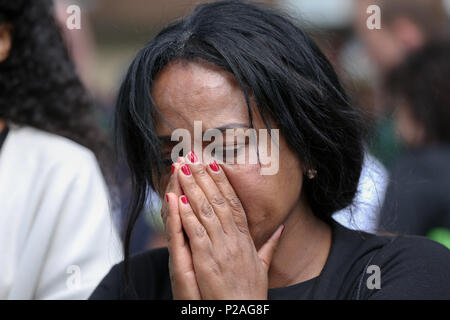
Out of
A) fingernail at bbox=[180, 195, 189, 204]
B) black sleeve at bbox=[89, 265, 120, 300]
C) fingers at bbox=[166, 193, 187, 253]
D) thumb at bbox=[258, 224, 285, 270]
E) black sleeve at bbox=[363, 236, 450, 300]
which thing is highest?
fingernail at bbox=[180, 195, 189, 204]

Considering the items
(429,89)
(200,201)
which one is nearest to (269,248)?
(200,201)

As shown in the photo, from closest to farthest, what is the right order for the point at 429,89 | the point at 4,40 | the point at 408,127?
the point at 4,40, the point at 429,89, the point at 408,127

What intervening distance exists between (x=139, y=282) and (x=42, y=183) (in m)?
0.64

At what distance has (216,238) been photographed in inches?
75.3

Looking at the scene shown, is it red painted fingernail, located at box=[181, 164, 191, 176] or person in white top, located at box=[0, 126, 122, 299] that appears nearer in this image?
red painted fingernail, located at box=[181, 164, 191, 176]

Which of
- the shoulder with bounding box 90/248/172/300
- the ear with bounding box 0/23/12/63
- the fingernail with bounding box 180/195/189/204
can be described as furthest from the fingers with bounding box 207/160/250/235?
the ear with bounding box 0/23/12/63

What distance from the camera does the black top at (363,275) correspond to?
6.35 feet

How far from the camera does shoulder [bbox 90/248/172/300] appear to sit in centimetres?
222

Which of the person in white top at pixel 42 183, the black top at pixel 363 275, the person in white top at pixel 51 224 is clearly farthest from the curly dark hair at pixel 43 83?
the black top at pixel 363 275

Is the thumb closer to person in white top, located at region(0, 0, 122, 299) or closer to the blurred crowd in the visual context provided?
the blurred crowd

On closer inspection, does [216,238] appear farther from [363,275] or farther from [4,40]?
[4,40]

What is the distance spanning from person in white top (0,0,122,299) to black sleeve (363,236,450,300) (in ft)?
3.66

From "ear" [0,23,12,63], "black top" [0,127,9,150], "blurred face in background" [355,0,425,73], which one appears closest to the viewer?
"black top" [0,127,9,150]
